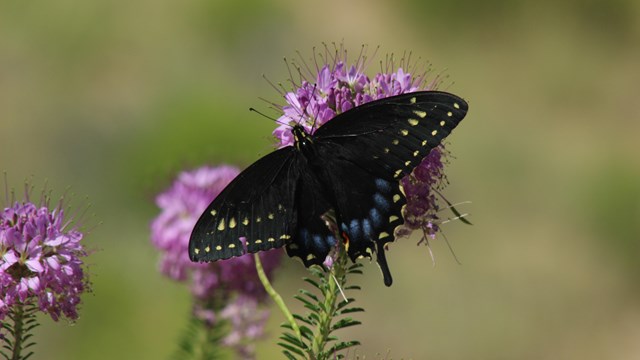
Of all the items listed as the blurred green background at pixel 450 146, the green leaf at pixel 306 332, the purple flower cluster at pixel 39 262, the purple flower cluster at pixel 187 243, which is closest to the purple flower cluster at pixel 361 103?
the green leaf at pixel 306 332

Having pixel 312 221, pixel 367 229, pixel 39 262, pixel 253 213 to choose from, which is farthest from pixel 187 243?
pixel 367 229

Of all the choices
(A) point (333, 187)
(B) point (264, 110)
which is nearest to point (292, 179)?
(A) point (333, 187)

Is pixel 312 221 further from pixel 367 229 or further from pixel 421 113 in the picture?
pixel 421 113

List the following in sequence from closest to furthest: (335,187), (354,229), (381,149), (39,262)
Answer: (39,262)
(354,229)
(381,149)
(335,187)

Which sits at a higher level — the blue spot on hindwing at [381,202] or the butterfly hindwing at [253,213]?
the butterfly hindwing at [253,213]

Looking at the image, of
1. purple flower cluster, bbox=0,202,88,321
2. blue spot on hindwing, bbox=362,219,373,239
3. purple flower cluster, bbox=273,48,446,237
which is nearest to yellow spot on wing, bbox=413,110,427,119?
purple flower cluster, bbox=273,48,446,237

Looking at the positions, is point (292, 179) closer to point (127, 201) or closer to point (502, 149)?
point (127, 201)

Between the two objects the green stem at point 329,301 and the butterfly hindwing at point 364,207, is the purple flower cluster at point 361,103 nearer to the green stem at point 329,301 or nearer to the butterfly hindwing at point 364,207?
the butterfly hindwing at point 364,207
